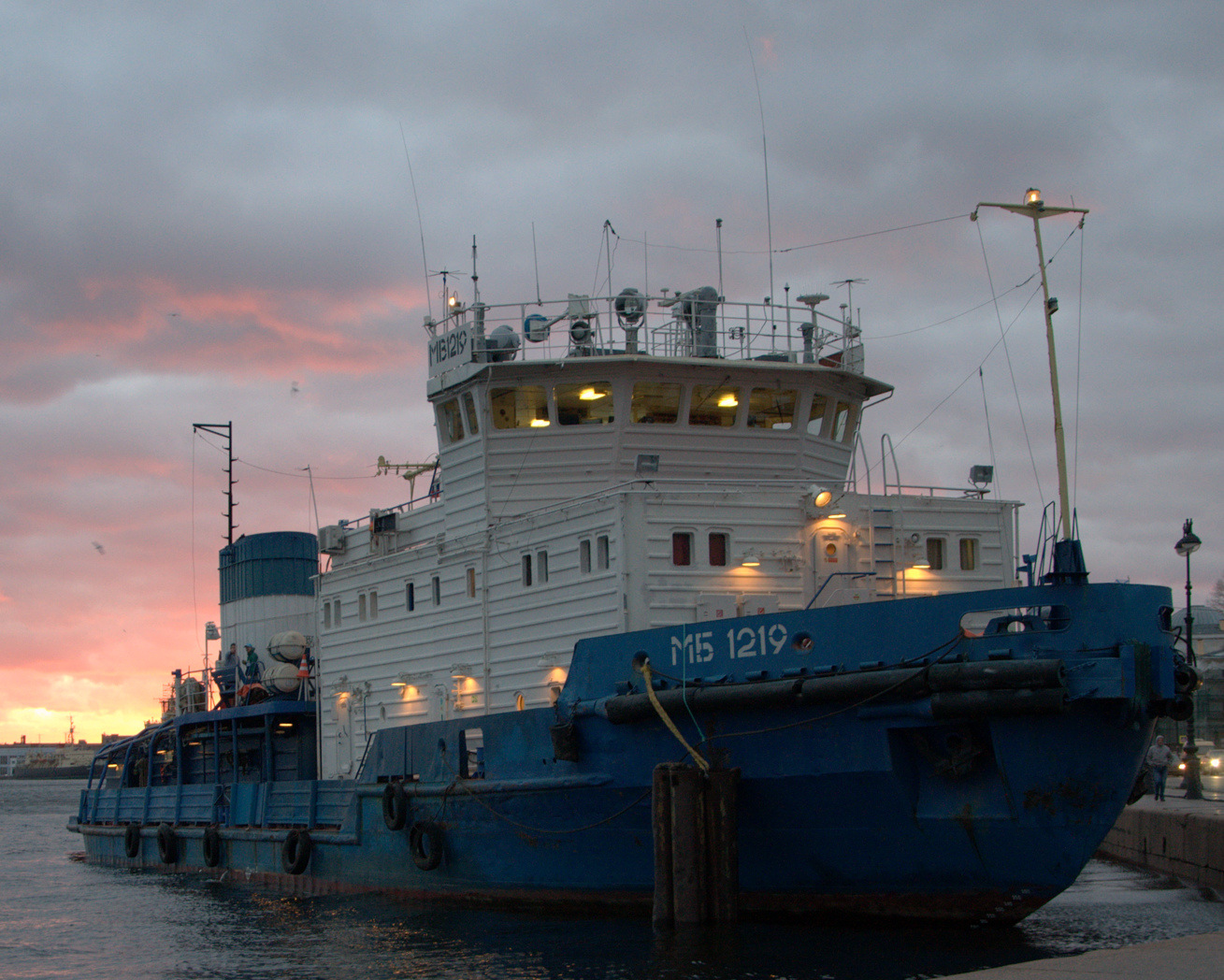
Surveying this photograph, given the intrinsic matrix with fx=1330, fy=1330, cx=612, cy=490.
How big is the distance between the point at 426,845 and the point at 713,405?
6614 millimetres

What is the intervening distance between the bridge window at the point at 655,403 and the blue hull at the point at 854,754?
4003 millimetres

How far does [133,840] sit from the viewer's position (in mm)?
25859

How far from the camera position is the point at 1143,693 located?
11203mm

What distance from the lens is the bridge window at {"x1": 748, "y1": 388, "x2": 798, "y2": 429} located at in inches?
685

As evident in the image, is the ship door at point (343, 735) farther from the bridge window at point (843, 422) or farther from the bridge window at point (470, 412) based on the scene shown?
the bridge window at point (843, 422)

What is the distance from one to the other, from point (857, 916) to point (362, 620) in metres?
9.88

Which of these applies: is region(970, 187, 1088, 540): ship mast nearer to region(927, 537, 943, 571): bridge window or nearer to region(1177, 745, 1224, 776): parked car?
region(927, 537, 943, 571): bridge window

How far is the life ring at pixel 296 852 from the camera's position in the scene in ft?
62.8

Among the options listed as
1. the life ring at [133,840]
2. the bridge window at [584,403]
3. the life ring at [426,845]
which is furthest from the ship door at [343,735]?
the life ring at [133,840]

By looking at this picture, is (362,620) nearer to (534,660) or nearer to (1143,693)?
(534,660)

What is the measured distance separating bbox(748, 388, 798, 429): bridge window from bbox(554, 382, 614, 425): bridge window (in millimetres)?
1892

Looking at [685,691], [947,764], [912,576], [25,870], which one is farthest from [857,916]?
[25,870]

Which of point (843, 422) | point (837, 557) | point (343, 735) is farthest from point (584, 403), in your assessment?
point (343, 735)

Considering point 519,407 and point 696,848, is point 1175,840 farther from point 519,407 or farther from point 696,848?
point 519,407
